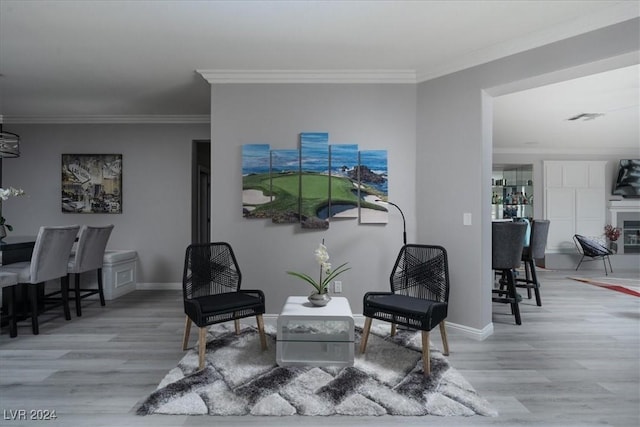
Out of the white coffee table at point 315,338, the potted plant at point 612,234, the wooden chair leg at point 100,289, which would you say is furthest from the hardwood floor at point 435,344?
the potted plant at point 612,234

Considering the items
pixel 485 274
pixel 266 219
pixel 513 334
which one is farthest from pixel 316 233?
pixel 513 334

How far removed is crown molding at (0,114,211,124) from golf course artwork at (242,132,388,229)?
216 centimetres

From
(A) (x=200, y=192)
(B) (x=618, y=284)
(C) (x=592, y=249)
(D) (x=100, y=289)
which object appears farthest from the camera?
(C) (x=592, y=249)

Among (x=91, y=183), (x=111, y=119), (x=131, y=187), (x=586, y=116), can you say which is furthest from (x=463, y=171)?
(x=91, y=183)

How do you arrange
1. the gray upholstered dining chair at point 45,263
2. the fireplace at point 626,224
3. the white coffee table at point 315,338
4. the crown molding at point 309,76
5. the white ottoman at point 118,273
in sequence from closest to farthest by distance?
1. the white coffee table at point 315,338
2. the gray upholstered dining chair at point 45,263
3. the crown molding at point 309,76
4. the white ottoman at point 118,273
5. the fireplace at point 626,224

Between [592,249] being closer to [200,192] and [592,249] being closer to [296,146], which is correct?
[296,146]

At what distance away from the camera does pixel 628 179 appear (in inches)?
289

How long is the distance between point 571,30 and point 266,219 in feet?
10.2

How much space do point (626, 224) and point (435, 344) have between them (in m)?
7.18

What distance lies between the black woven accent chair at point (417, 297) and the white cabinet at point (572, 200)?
5726 mm

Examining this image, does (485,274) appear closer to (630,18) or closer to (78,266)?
(630,18)

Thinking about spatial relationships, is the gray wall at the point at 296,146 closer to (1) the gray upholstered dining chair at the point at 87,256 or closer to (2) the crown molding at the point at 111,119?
(1) the gray upholstered dining chair at the point at 87,256

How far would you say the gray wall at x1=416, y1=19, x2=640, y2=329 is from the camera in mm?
3215

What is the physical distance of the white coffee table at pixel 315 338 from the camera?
2.48 metres
